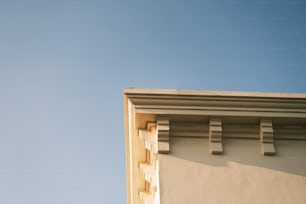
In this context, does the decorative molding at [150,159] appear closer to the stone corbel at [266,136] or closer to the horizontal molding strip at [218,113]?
the horizontal molding strip at [218,113]

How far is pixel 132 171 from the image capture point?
34.3 feet

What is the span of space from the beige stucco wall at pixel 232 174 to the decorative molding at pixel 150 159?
0.28m

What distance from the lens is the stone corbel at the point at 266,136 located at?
948cm

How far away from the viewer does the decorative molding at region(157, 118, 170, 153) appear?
9.30 metres

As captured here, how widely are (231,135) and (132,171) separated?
190 centimetres

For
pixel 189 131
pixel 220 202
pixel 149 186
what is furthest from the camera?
pixel 149 186

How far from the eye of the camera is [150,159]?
9.98m

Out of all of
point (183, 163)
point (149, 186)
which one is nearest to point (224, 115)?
point (183, 163)

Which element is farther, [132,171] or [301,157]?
[132,171]

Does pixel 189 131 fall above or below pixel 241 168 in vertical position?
above

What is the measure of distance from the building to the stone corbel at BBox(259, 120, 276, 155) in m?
0.02

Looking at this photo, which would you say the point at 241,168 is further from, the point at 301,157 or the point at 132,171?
the point at 132,171

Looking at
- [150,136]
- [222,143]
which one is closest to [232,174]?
[222,143]

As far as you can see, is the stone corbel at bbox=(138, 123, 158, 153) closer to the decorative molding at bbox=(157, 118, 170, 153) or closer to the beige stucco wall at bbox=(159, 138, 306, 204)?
the decorative molding at bbox=(157, 118, 170, 153)
